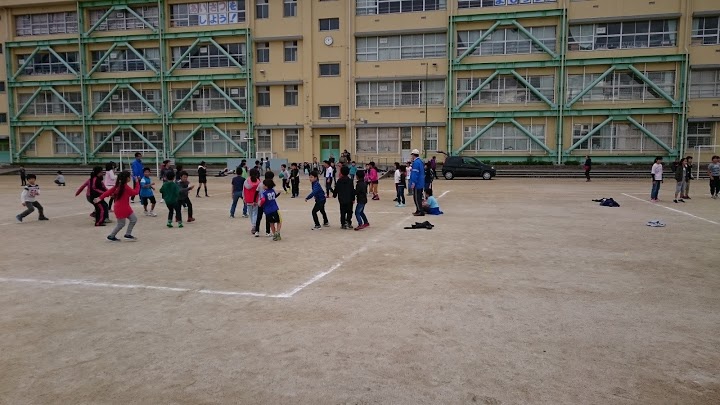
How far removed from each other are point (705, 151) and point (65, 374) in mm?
42296

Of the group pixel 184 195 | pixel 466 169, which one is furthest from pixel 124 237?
pixel 466 169

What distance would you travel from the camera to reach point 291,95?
42812mm

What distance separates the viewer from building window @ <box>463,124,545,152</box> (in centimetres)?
3922

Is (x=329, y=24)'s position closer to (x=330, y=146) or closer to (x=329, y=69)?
(x=329, y=69)

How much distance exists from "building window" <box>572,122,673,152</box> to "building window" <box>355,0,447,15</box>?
1401cm

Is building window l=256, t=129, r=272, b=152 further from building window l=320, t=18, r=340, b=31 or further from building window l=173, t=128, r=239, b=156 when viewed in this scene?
building window l=320, t=18, r=340, b=31

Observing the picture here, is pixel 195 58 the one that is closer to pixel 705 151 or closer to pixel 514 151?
pixel 514 151

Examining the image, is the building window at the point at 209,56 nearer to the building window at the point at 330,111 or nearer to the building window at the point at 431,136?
the building window at the point at 330,111

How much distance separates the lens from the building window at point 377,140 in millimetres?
41344

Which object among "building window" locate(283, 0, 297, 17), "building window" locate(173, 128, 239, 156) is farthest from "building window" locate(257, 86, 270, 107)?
"building window" locate(283, 0, 297, 17)

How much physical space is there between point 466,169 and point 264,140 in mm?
17867

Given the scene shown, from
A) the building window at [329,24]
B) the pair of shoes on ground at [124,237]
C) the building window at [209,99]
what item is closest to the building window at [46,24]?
the building window at [209,99]

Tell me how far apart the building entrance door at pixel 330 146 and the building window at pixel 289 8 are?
33.4 feet

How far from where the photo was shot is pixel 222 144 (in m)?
44.2
